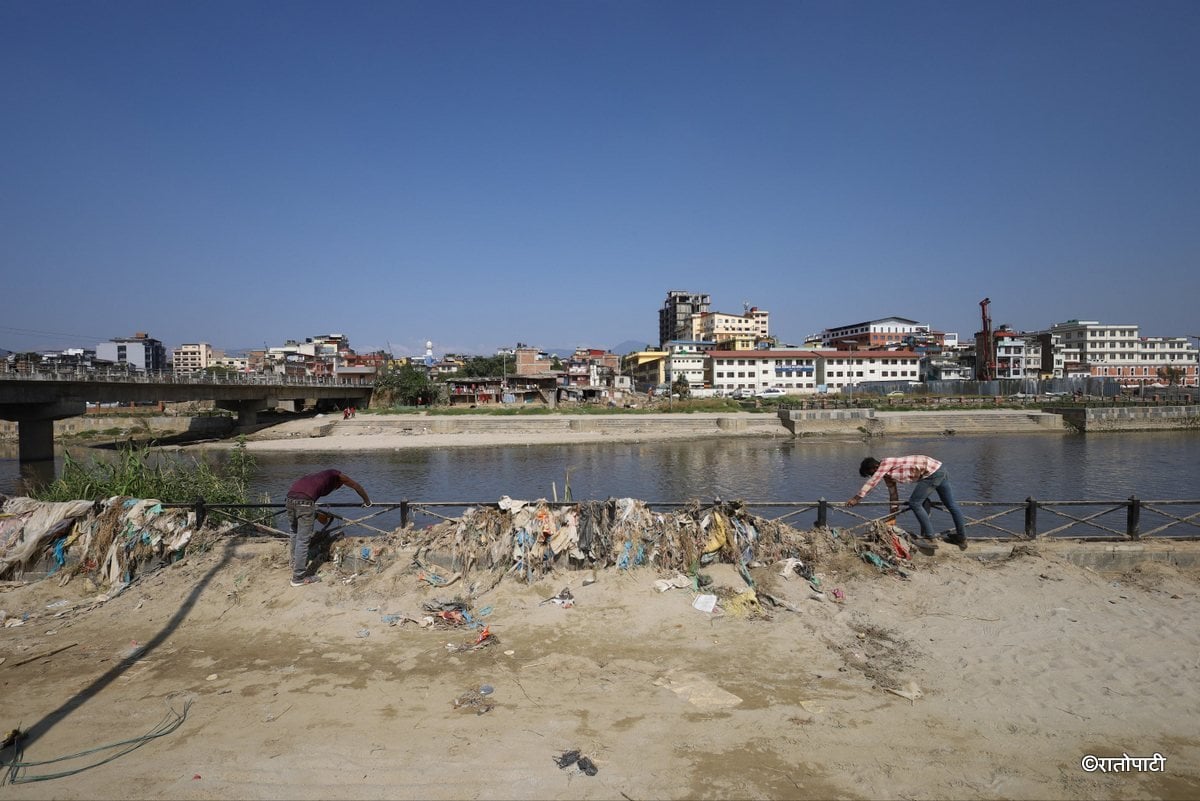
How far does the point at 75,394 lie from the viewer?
36.5m

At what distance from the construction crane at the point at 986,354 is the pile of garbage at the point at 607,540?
90.9 meters

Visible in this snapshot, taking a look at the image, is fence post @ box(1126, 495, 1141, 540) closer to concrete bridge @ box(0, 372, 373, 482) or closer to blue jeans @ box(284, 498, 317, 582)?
blue jeans @ box(284, 498, 317, 582)

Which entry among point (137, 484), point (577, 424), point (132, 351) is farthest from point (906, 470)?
point (132, 351)

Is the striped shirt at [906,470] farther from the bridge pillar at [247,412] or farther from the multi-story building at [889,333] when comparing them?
the multi-story building at [889,333]

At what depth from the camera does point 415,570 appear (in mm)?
7711

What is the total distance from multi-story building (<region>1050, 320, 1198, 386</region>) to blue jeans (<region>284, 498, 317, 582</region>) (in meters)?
112

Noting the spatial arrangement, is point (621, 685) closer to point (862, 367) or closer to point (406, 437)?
point (406, 437)

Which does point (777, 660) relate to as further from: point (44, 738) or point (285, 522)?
point (285, 522)

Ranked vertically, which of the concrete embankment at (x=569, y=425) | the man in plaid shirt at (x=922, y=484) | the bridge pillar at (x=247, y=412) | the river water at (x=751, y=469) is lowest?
the river water at (x=751, y=469)

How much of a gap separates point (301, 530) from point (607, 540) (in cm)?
388

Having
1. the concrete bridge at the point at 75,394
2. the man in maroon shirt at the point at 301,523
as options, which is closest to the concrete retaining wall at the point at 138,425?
the concrete bridge at the point at 75,394

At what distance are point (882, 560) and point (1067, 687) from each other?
2.58 m

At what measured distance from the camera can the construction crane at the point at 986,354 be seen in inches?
3268

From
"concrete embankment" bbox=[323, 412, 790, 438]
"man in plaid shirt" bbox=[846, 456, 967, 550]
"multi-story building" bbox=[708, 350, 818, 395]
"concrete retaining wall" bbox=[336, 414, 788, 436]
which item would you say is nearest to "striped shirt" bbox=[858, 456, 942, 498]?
"man in plaid shirt" bbox=[846, 456, 967, 550]
